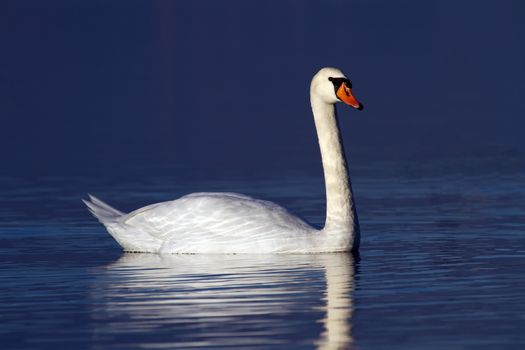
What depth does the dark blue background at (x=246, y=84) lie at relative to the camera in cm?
2852

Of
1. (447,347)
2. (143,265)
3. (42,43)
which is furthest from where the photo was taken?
(42,43)

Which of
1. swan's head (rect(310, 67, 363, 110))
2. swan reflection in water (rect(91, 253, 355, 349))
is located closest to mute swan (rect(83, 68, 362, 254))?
swan's head (rect(310, 67, 363, 110))

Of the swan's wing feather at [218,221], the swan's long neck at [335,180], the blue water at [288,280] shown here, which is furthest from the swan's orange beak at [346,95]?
the blue water at [288,280]

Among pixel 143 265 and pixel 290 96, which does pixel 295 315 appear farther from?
pixel 290 96

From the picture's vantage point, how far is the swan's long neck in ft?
56.5

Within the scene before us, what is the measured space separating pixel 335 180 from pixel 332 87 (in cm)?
82

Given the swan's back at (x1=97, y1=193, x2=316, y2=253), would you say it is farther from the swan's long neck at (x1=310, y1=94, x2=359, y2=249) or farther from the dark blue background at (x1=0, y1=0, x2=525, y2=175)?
the dark blue background at (x1=0, y1=0, x2=525, y2=175)

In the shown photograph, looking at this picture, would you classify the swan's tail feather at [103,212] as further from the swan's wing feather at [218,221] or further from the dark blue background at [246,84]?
the dark blue background at [246,84]

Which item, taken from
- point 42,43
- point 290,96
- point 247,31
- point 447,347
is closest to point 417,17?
point 247,31

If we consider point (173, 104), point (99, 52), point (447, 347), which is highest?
point (99, 52)

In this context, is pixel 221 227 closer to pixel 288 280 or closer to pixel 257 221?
pixel 257 221

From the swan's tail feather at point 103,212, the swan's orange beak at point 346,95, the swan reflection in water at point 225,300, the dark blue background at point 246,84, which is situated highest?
the dark blue background at point 246,84

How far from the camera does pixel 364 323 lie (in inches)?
516

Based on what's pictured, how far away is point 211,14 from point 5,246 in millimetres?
81608
